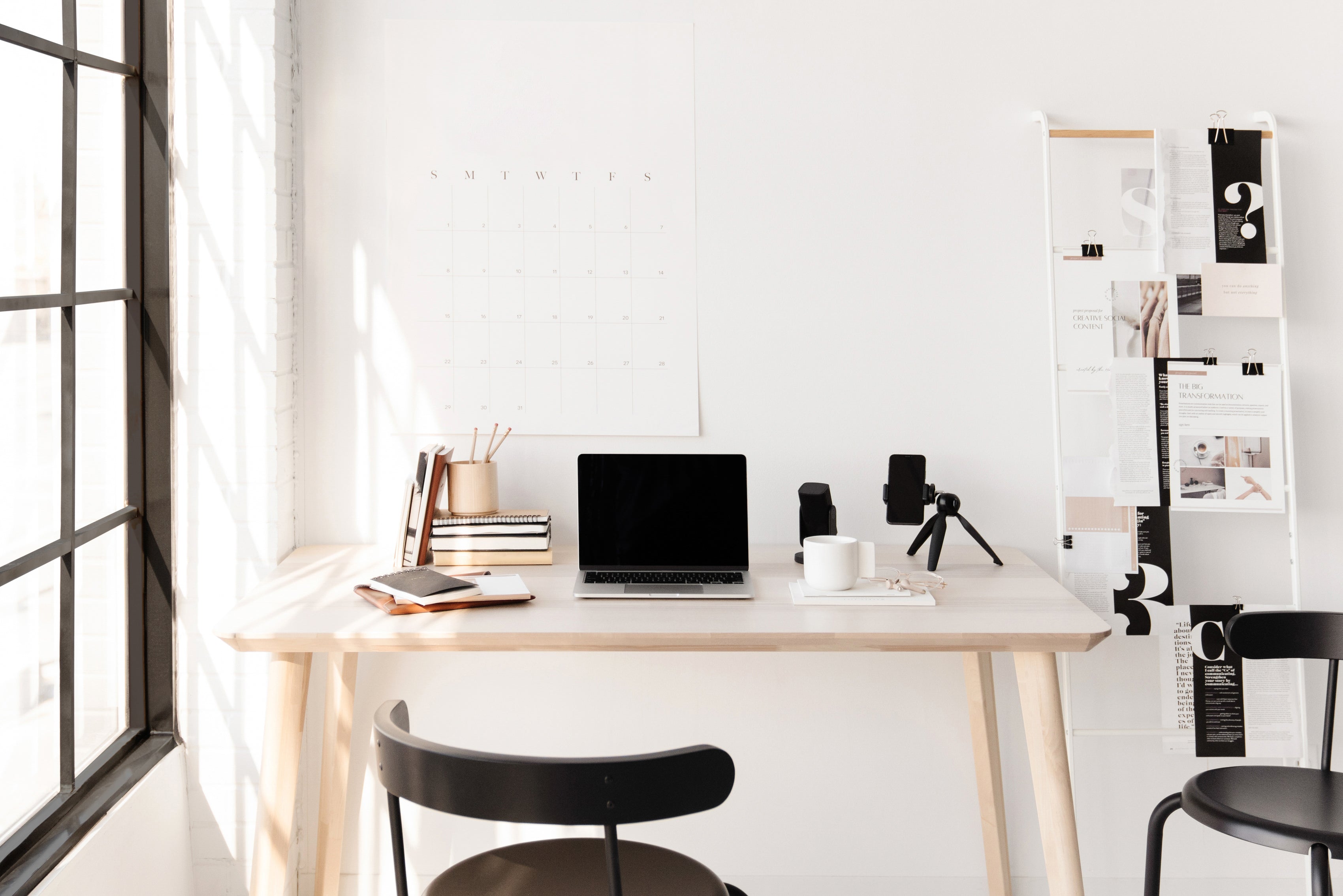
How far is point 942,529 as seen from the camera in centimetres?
216

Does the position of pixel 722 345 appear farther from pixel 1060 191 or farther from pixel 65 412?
pixel 65 412

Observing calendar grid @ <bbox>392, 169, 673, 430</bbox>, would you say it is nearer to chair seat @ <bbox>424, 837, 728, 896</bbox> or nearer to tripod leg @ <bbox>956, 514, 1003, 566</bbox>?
tripod leg @ <bbox>956, 514, 1003, 566</bbox>

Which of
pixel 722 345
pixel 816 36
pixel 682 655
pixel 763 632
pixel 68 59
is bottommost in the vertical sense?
pixel 682 655

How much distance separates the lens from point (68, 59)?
187cm

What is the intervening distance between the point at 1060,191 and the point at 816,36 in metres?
0.66

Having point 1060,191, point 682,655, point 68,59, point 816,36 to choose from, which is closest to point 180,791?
point 682,655

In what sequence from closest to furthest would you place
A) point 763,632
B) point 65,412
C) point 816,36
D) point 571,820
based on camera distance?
point 571,820 < point 763,632 < point 65,412 < point 816,36

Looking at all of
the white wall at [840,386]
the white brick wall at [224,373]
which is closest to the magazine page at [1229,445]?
the white wall at [840,386]

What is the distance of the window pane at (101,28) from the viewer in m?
2.04

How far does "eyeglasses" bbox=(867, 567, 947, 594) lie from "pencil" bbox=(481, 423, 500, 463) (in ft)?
2.90

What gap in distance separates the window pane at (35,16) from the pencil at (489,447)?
43.8 inches

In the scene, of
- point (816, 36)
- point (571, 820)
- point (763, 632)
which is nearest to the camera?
point (571, 820)

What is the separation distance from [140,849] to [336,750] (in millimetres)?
408

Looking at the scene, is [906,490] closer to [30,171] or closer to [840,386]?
[840,386]
